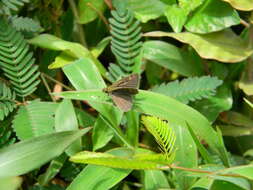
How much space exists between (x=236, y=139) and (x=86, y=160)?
58cm

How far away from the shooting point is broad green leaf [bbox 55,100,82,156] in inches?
38.9

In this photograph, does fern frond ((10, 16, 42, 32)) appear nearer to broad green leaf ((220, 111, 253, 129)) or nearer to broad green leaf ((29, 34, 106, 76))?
broad green leaf ((29, 34, 106, 76))

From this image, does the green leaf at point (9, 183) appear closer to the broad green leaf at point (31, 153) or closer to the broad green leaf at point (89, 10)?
the broad green leaf at point (31, 153)

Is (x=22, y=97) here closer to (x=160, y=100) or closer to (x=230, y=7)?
(x=160, y=100)

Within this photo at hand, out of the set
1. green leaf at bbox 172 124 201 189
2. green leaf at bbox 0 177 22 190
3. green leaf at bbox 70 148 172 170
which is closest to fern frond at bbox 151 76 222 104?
green leaf at bbox 172 124 201 189

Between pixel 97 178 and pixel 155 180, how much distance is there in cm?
16

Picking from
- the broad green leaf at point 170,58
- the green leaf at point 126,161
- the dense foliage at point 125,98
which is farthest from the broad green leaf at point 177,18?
the green leaf at point 126,161

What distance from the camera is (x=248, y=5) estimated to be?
1100 millimetres

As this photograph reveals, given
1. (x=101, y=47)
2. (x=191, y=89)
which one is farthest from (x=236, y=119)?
(x=101, y=47)

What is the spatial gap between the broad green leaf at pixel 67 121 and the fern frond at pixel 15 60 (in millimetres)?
110

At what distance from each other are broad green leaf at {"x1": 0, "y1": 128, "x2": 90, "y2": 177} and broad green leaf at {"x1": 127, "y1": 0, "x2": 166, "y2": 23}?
0.46 meters

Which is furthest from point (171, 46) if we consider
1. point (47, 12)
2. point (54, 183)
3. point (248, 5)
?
point (54, 183)

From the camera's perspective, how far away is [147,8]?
1.22 m

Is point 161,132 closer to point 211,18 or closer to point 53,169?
point 53,169
